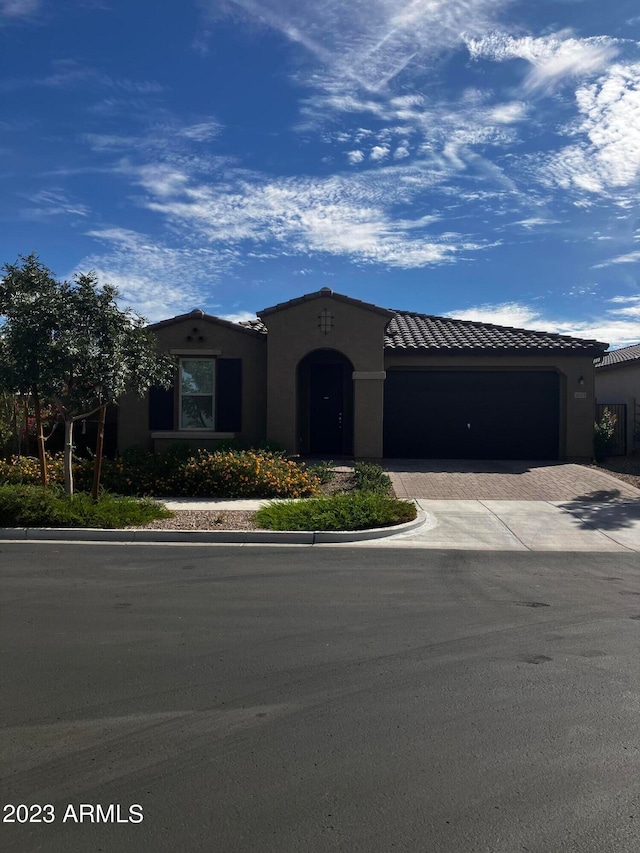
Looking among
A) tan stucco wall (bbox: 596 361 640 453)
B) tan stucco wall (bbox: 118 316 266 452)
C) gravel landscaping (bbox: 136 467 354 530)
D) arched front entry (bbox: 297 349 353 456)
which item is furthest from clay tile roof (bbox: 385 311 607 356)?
gravel landscaping (bbox: 136 467 354 530)

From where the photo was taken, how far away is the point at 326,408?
1958cm

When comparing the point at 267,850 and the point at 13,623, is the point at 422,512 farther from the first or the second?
the point at 267,850

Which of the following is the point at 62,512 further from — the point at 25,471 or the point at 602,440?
the point at 602,440

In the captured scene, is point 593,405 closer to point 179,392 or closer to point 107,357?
point 179,392

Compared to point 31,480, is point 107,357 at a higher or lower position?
higher

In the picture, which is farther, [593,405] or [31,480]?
[593,405]

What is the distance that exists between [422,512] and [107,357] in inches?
235

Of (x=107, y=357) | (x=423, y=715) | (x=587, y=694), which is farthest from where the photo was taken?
(x=107, y=357)

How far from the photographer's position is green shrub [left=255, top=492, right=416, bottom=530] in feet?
36.9

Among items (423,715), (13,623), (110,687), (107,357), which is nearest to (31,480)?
(107,357)

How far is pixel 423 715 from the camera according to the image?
4.56 metres

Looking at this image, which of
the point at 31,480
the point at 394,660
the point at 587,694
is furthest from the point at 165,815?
the point at 31,480

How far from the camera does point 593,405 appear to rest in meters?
18.8

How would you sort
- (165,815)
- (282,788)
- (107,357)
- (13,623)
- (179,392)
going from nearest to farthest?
(165,815) < (282,788) < (13,623) < (107,357) < (179,392)
